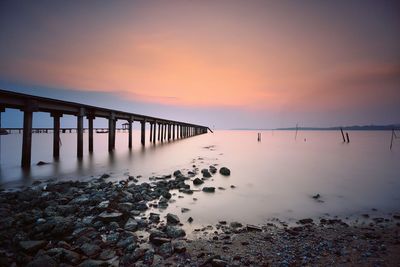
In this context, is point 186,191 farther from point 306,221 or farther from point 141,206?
point 306,221

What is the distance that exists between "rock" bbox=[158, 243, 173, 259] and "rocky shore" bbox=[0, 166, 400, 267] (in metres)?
0.02

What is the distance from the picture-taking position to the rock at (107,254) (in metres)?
3.54

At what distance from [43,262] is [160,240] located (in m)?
1.90

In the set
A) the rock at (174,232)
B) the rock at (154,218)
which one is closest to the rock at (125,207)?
the rock at (154,218)

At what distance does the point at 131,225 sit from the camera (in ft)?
15.5

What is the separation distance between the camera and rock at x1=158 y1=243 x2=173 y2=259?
3743 millimetres

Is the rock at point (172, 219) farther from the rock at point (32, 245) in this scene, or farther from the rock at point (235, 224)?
the rock at point (32, 245)

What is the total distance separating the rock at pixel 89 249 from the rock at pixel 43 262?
0.45 metres

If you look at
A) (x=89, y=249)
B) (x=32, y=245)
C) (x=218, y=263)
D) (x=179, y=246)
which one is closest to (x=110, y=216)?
(x=89, y=249)

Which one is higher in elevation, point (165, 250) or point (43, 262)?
point (43, 262)

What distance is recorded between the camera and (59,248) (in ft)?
11.9

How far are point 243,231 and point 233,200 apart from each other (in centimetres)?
269

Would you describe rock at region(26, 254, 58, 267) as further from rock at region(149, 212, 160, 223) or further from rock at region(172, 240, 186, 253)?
rock at region(149, 212, 160, 223)

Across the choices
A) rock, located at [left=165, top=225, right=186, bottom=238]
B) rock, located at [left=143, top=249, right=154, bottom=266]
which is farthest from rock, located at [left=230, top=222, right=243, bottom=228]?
rock, located at [left=143, top=249, right=154, bottom=266]
